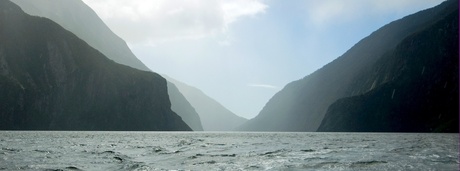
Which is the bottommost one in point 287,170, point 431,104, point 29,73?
point 287,170

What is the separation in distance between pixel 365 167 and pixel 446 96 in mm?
188326

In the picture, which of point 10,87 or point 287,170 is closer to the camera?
point 287,170

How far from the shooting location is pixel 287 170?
2531 cm

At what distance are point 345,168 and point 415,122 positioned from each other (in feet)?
618

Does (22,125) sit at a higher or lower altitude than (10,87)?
lower

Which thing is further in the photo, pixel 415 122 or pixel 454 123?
pixel 415 122

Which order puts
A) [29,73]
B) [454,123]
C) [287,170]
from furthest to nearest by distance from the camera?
[29,73], [454,123], [287,170]

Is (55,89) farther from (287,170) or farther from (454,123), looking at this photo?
(287,170)

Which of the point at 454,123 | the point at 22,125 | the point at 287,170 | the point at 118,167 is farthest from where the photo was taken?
the point at 22,125

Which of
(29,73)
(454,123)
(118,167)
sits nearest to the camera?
(118,167)

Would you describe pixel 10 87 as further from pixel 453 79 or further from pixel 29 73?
pixel 453 79

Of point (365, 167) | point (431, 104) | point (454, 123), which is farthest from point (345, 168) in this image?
point (431, 104)

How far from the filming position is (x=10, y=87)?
175 meters

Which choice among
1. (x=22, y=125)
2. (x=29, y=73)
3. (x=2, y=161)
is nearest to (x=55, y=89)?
(x=29, y=73)
